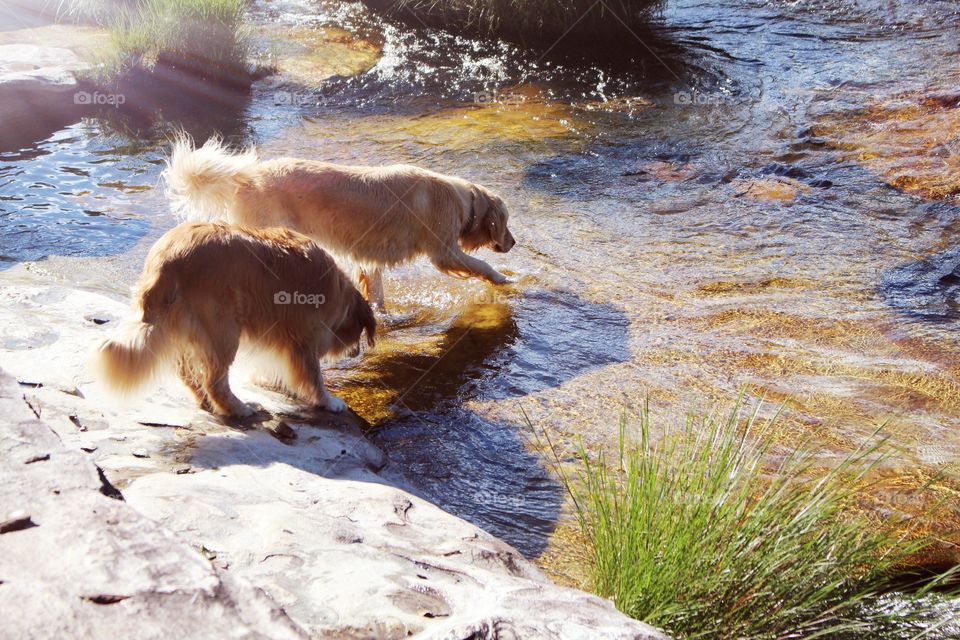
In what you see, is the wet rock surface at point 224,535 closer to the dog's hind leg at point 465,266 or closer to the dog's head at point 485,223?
the dog's hind leg at point 465,266

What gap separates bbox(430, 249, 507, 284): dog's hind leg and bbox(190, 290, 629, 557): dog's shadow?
0.24 metres

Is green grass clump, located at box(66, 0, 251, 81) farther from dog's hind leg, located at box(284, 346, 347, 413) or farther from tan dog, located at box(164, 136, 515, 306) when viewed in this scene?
dog's hind leg, located at box(284, 346, 347, 413)

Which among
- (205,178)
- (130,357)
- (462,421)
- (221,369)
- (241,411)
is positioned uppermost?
(205,178)

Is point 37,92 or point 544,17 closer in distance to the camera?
point 37,92

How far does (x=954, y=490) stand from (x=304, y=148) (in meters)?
6.76

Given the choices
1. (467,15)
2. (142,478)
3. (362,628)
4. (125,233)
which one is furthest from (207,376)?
(467,15)

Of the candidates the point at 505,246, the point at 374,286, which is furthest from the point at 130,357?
the point at 505,246

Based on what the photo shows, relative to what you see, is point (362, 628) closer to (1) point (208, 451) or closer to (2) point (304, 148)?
(1) point (208, 451)

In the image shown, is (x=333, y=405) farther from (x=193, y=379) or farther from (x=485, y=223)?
(x=485, y=223)

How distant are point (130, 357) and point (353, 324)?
1.32 m

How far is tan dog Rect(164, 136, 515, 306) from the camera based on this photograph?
5422mm

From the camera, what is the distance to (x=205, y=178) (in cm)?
533

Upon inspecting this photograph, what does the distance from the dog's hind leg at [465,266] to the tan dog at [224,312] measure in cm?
184

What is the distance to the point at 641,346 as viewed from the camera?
5387 millimetres
